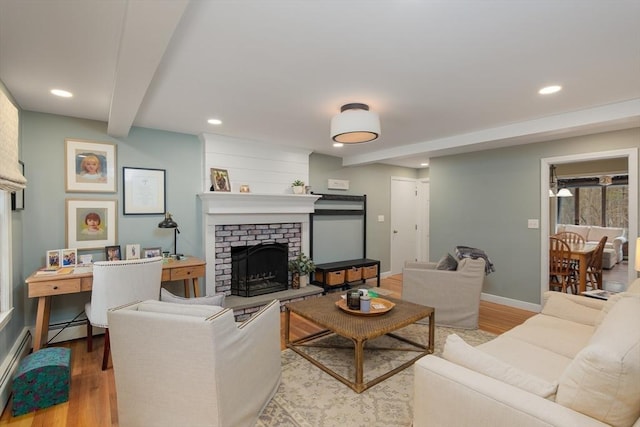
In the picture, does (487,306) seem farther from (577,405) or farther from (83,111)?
(83,111)

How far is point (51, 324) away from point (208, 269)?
61.1 inches

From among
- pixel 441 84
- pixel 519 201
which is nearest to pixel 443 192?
pixel 519 201

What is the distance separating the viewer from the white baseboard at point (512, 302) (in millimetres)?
4122

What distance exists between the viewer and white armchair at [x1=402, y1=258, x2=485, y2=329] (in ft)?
Result: 11.3

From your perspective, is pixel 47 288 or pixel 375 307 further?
pixel 375 307

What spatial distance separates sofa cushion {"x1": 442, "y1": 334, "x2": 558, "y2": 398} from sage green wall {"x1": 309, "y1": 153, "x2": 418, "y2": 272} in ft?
12.6

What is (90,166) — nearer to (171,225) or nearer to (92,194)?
(92,194)

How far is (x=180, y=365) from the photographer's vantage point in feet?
5.50

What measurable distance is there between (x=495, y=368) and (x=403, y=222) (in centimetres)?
521

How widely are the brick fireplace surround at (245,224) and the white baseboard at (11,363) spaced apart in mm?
1669

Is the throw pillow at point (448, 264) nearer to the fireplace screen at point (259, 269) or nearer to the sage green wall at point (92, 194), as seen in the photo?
the fireplace screen at point (259, 269)

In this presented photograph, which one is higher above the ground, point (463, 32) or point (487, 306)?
point (463, 32)

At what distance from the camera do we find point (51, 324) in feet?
10.4

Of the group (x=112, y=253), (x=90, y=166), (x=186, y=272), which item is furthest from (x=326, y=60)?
A: (x=112, y=253)
